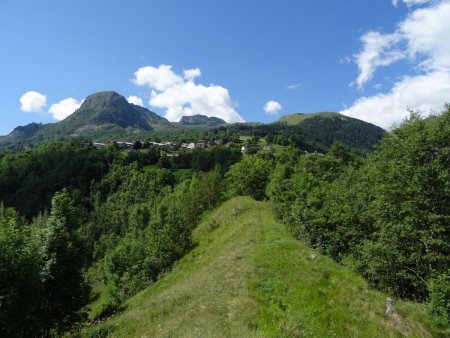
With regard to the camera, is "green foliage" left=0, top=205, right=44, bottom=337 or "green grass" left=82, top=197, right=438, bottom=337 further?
"green foliage" left=0, top=205, right=44, bottom=337

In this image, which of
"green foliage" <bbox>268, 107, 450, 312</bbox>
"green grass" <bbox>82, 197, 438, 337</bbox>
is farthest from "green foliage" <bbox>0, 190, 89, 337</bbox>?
"green foliage" <bbox>268, 107, 450, 312</bbox>

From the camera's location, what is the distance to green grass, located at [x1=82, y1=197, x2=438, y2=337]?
18.6 metres

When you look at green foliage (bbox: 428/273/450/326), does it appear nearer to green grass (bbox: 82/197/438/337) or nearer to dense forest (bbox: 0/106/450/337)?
dense forest (bbox: 0/106/450/337)

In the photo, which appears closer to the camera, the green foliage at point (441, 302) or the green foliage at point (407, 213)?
the green foliage at point (441, 302)

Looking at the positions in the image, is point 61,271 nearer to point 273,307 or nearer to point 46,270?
point 46,270

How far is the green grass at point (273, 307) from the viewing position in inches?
731

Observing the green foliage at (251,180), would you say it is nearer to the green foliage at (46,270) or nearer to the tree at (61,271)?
the green foliage at (46,270)

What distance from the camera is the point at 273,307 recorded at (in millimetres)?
22406

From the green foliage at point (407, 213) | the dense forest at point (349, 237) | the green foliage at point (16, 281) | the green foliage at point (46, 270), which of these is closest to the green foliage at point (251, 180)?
the dense forest at point (349, 237)

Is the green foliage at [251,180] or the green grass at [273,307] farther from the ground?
the green foliage at [251,180]

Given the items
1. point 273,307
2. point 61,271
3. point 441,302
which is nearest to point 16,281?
point 61,271

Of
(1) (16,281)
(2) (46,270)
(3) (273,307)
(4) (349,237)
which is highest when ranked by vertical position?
(1) (16,281)

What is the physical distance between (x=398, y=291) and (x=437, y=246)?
6970mm

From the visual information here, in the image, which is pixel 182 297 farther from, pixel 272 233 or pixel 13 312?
pixel 272 233
